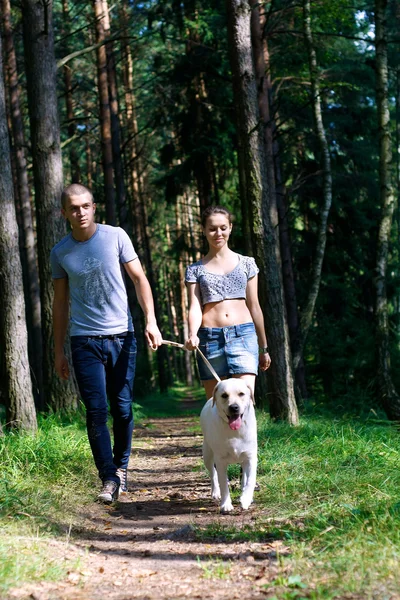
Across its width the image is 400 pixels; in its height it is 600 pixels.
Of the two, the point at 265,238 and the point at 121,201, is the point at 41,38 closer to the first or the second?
the point at 265,238

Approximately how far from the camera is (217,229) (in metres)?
6.06

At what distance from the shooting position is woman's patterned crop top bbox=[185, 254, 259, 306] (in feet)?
19.8

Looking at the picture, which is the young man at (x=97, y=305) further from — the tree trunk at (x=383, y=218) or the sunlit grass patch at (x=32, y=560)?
the tree trunk at (x=383, y=218)

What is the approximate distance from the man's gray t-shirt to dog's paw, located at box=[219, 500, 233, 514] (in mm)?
1624

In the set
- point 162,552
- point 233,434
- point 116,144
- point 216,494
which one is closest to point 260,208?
point 216,494

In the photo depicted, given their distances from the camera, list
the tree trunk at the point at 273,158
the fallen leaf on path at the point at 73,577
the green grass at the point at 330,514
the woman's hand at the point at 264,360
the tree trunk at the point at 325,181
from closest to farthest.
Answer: the green grass at the point at 330,514 < the fallen leaf on path at the point at 73,577 < the woman's hand at the point at 264,360 < the tree trunk at the point at 325,181 < the tree trunk at the point at 273,158

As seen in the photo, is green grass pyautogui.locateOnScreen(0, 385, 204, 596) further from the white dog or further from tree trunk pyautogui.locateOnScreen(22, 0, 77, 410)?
tree trunk pyautogui.locateOnScreen(22, 0, 77, 410)

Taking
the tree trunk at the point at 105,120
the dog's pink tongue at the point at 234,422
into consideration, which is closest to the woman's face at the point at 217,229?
the dog's pink tongue at the point at 234,422

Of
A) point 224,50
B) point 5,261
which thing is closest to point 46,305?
point 5,261

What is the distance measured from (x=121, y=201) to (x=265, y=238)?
12.4 meters

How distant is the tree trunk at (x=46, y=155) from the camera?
35.3 feet

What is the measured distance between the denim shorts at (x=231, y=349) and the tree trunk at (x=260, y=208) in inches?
150

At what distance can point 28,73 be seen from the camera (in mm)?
10891

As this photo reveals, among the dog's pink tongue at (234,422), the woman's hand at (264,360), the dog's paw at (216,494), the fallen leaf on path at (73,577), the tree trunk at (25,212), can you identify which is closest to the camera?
the fallen leaf on path at (73,577)
